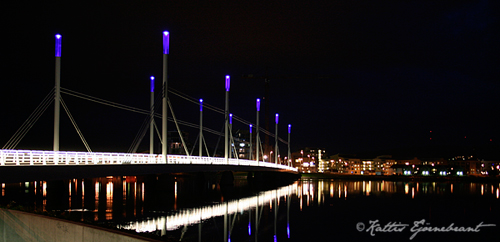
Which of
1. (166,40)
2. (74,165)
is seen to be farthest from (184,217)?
(166,40)

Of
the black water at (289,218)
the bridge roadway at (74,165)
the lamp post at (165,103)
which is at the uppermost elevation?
the lamp post at (165,103)

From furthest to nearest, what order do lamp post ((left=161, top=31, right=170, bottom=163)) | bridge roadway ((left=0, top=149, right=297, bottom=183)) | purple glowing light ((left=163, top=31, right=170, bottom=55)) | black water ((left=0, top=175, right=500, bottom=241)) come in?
purple glowing light ((left=163, top=31, right=170, bottom=55)), lamp post ((left=161, top=31, right=170, bottom=163)), black water ((left=0, top=175, right=500, bottom=241)), bridge roadway ((left=0, top=149, right=297, bottom=183))

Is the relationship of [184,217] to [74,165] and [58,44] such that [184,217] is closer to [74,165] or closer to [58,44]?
[74,165]

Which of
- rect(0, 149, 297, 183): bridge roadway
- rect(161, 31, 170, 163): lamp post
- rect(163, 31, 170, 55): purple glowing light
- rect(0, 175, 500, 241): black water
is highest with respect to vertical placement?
rect(163, 31, 170, 55): purple glowing light

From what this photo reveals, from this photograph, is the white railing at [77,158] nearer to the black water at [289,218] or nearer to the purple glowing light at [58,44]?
the black water at [289,218]

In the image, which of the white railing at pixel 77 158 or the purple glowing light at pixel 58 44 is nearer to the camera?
the white railing at pixel 77 158

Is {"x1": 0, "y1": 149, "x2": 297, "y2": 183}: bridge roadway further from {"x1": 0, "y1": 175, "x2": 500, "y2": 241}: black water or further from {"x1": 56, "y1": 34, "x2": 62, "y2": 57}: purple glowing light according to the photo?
{"x1": 56, "y1": 34, "x2": 62, "y2": 57}: purple glowing light

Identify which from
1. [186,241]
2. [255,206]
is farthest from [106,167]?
[255,206]

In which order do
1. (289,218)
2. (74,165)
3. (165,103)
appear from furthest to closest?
1. (165,103)
2. (289,218)
3. (74,165)

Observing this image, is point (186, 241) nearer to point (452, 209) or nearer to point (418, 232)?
point (418, 232)


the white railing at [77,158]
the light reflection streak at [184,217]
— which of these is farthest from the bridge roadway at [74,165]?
the light reflection streak at [184,217]

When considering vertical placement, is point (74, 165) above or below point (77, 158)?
below

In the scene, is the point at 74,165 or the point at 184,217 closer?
the point at 74,165

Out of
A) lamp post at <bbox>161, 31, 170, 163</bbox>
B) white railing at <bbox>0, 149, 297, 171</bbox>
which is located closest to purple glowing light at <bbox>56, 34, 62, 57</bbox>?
white railing at <bbox>0, 149, 297, 171</bbox>
